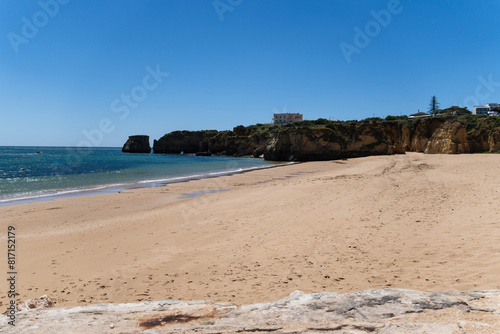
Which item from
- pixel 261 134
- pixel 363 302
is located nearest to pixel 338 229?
pixel 363 302

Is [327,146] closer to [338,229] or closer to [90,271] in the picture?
[338,229]

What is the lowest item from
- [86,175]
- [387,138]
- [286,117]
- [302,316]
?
[86,175]

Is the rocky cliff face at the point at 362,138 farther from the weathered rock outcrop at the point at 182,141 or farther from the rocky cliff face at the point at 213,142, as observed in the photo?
the weathered rock outcrop at the point at 182,141

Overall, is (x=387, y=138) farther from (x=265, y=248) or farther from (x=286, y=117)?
(x=286, y=117)

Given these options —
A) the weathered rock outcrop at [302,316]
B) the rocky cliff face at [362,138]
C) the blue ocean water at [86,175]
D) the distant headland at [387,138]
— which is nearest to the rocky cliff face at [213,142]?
the distant headland at [387,138]

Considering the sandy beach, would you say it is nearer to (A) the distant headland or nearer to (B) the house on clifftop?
(A) the distant headland

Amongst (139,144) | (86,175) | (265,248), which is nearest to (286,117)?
(139,144)

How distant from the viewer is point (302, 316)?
8.68 ft

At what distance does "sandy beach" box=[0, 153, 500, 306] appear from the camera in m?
4.46

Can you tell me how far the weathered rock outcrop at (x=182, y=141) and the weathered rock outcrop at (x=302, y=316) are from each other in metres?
90.9

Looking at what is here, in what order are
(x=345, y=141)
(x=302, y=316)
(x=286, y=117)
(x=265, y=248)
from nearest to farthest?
(x=302, y=316) < (x=265, y=248) < (x=345, y=141) < (x=286, y=117)

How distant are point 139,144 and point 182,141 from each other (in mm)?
22545

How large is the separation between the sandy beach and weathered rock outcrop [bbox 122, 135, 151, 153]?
101m

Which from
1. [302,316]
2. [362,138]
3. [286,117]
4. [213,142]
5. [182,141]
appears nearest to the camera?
[302,316]
